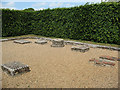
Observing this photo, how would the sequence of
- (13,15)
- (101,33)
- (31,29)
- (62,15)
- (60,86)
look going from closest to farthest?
1. (60,86)
2. (101,33)
3. (62,15)
4. (13,15)
5. (31,29)

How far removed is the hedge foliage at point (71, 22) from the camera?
794 cm

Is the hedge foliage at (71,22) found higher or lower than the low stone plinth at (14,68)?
higher

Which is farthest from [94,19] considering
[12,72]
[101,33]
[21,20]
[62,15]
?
[21,20]

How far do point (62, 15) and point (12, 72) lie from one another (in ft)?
26.2

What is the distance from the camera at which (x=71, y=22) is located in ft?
32.8

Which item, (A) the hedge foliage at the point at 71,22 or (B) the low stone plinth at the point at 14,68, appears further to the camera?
(A) the hedge foliage at the point at 71,22

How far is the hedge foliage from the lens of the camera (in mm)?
7938

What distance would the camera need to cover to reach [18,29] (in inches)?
488

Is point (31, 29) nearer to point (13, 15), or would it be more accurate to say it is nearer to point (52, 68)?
point (13, 15)

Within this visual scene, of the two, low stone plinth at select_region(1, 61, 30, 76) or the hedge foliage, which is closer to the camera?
low stone plinth at select_region(1, 61, 30, 76)

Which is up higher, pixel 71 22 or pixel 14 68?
pixel 71 22

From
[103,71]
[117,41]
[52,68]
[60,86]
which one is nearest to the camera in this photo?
[60,86]

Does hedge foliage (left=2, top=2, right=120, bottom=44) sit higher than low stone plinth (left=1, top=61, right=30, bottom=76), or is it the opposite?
hedge foliage (left=2, top=2, right=120, bottom=44)

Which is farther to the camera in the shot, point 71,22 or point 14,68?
point 71,22
